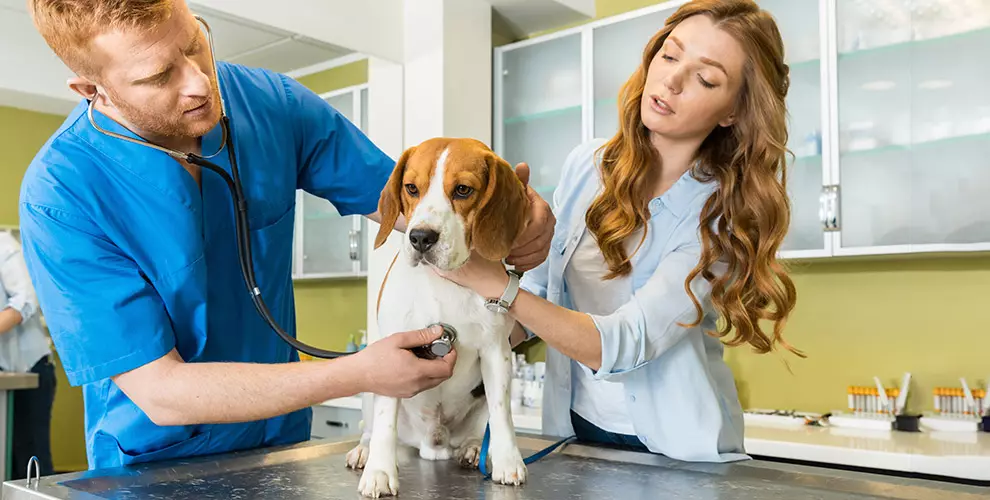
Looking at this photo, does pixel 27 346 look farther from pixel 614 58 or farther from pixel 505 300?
pixel 505 300

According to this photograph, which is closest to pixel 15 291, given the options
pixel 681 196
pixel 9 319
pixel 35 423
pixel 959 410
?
pixel 9 319

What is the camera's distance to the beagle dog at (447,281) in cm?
113

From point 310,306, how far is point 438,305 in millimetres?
3489

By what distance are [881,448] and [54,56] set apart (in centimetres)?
350

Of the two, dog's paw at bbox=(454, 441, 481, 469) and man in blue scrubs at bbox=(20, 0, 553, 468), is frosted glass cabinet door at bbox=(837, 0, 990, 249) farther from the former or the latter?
dog's paw at bbox=(454, 441, 481, 469)

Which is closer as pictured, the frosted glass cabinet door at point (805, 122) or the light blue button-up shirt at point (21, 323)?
the frosted glass cabinet door at point (805, 122)

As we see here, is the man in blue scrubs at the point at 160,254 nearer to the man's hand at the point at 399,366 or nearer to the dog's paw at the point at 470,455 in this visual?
the man's hand at the point at 399,366

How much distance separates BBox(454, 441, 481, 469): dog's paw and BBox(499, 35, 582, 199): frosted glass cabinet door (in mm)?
2540

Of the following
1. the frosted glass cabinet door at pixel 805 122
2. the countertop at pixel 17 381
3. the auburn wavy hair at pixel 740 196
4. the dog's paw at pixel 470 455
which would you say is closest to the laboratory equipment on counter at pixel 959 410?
the frosted glass cabinet door at pixel 805 122

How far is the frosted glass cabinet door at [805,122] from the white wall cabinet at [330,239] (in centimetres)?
192

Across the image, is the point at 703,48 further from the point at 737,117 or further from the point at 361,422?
the point at 361,422

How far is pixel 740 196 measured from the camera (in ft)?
5.01

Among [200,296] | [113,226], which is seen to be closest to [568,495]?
[200,296]

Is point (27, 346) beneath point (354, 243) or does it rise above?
beneath
